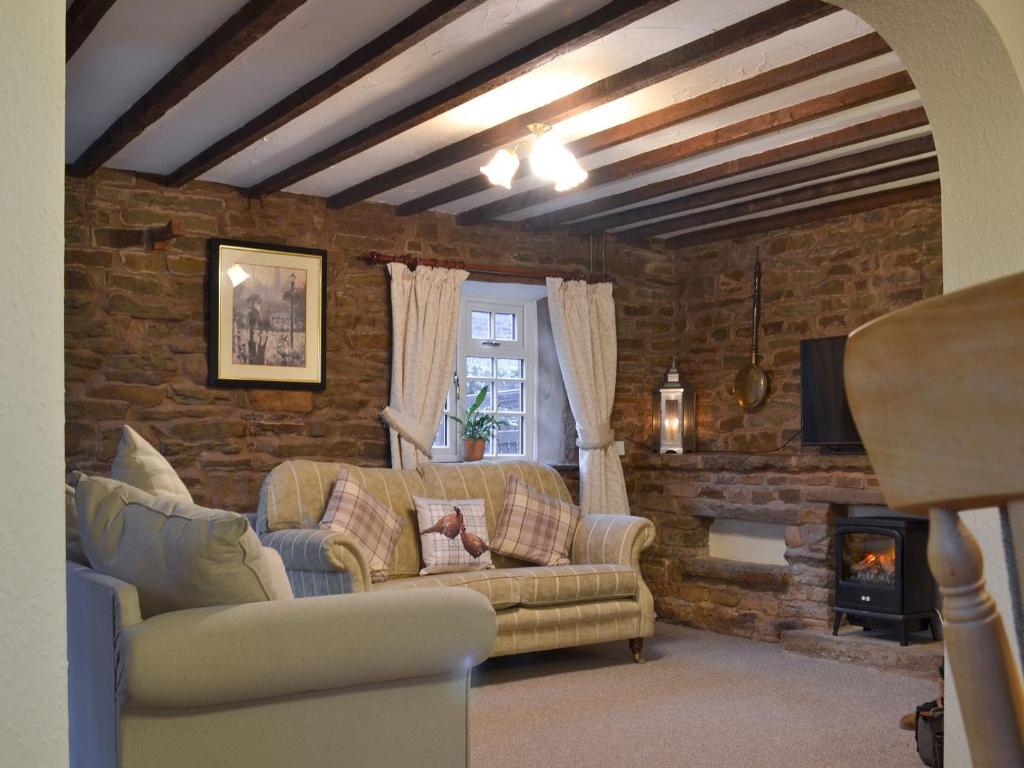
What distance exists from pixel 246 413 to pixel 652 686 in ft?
8.72

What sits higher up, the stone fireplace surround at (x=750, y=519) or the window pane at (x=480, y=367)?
the window pane at (x=480, y=367)

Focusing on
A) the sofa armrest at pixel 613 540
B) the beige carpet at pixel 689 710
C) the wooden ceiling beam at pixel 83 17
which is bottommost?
the beige carpet at pixel 689 710

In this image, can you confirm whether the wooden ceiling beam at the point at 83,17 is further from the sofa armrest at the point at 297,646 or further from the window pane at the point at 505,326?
the window pane at the point at 505,326

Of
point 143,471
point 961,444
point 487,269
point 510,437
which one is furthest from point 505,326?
point 961,444

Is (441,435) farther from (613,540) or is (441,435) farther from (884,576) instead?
(884,576)

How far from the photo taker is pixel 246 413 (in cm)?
580

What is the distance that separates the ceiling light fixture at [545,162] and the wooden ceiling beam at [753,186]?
1.54 m

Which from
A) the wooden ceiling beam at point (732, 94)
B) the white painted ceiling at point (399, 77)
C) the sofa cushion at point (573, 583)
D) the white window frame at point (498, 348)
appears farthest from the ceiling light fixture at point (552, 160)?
the white window frame at point (498, 348)

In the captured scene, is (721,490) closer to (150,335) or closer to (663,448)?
(663,448)

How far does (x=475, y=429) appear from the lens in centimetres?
661

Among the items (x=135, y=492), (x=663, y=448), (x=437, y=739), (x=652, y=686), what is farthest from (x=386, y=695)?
(x=663, y=448)

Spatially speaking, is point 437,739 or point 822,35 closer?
point 437,739

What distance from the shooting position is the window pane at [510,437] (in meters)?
7.13

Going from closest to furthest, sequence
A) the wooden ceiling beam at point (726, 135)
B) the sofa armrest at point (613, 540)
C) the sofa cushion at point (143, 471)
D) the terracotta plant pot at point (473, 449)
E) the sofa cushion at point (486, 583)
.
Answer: the sofa cushion at point (143, 471), the wooden ceiling beam at point (726, 135), the sofa cushion at point (486, 583), the sofa armrest at point (613, 540), the terracotta plant pot at point (473, 449)
